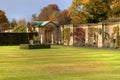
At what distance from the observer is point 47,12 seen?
121562mm

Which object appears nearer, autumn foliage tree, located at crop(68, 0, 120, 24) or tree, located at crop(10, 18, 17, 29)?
autumn foliage tree, located at crop(68, 0, 120, 24)

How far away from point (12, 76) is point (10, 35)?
51.5 m

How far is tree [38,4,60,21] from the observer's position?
394 ft

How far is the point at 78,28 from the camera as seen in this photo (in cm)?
6069

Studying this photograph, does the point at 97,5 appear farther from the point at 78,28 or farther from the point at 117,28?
the point at 117,28

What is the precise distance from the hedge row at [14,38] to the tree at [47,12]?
167 ft

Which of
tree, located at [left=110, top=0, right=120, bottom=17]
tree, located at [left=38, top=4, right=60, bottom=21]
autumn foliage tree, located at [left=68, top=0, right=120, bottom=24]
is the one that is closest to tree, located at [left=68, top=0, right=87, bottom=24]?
autumn foliage tree, located at [left=68, top=0, right=120, bottom=24]

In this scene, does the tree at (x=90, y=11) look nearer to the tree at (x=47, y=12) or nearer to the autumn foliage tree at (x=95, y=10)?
the autumn foliage tree at (x=95, y=10)

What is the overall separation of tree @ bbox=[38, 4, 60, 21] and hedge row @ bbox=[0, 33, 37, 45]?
1999 inches

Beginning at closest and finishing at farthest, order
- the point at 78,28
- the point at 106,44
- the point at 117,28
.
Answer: the point at 117,28, the point at 106,44, the point at 78,28

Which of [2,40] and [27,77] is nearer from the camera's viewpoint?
[27,77]

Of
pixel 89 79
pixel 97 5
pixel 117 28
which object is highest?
pixel 97 5

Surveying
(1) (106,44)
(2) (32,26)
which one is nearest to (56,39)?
(2) (32,26)

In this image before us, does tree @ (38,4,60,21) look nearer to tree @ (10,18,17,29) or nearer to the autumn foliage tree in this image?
tree @ (10,18,17,29)
